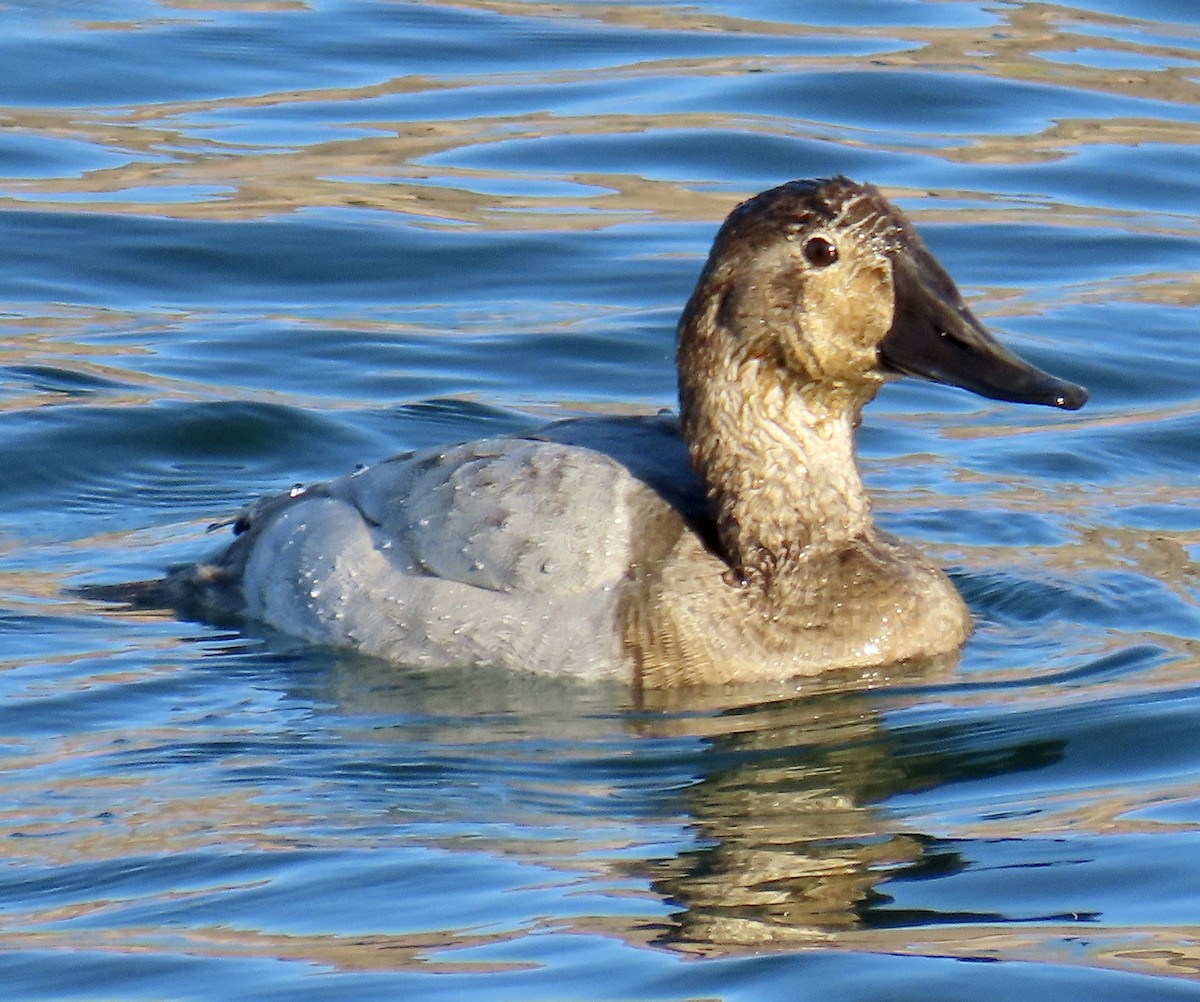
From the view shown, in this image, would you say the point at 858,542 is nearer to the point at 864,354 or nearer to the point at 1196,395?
the point at 864,354

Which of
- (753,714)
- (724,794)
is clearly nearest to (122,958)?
(724,794)

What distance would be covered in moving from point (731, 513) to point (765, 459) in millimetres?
183

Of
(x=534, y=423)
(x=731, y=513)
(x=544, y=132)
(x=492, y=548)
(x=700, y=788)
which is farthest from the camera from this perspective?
(x=544, y=132)

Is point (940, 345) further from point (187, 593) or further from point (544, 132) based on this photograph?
point (544, 132)

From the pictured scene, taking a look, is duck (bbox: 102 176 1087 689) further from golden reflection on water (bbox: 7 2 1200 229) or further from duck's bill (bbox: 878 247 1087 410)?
golden reflection on water (bbox: 7 2 1200 229)

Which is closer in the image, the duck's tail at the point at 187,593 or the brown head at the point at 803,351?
the brown head at the point at 803,351

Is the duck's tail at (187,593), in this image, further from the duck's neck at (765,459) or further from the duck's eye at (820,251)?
the duck's eye at (820,251)

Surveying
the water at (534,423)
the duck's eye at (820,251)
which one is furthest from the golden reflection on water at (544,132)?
the duck's eye at (820,251)

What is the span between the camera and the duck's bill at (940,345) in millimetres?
6859

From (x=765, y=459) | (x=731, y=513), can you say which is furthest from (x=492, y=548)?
(x=765, y=459)

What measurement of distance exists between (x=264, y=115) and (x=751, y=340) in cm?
734

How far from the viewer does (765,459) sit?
7.04 meters

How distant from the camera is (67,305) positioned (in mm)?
11070

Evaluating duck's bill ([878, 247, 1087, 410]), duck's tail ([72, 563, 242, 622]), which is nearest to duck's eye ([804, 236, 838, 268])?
duck's bill ([878, 247, 1087, 410])
